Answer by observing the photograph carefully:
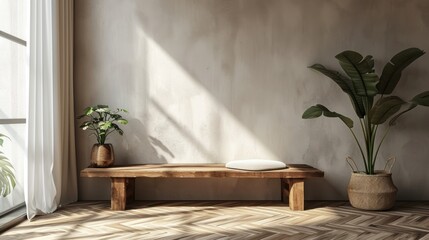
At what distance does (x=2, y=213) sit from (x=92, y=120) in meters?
1.08

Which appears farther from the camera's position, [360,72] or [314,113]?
[314,113]

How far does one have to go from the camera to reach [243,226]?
9.82 feet

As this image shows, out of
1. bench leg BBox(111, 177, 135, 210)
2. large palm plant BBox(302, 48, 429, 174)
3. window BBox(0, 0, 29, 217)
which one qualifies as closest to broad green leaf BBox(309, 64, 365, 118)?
large palm plant BBox(302, 48, 429, 174)

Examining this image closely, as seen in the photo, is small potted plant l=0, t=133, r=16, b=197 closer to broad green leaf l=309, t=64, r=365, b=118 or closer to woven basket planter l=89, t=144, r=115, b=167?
woven basket planter l=89, t=144, r=115, b=167

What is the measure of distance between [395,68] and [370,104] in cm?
33

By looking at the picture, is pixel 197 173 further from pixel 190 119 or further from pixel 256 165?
pixel 190 119

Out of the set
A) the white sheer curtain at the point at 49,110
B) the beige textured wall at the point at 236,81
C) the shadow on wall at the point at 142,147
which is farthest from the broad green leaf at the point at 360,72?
the white sheer curtain at the point at 49,110

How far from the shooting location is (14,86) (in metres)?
3.18

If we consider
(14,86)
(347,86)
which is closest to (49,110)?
(14,86)

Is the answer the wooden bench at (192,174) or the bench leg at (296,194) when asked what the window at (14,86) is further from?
the bench leg at (296,194)

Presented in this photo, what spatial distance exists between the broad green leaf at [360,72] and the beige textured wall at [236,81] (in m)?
0.46

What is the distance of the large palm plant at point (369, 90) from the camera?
3402 mm

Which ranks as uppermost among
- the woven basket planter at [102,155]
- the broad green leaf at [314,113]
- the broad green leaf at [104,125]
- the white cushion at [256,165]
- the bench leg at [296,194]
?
the broad green leaf at [314,113]

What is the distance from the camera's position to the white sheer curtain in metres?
3.19
